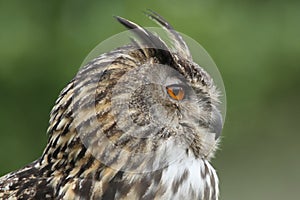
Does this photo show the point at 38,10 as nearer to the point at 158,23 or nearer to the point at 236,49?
the point at 236,49

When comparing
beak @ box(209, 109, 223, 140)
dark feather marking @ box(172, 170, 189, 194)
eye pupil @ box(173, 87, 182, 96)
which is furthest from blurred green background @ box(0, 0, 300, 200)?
dark feather marking @ box(172, 170, 189, 194)

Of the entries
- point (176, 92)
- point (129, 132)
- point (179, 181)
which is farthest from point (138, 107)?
point (179, 181)

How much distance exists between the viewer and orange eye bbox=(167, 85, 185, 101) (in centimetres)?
365

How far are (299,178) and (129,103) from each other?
613cm

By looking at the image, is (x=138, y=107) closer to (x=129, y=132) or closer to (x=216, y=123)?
(x=129, y=132)

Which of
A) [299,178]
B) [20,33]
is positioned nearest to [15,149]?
[20,33]

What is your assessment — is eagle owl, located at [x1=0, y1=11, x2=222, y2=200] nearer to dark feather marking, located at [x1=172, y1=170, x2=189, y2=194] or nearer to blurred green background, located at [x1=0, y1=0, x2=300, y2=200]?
dark feather marking, located at [x1=172, y1=170, x2=189, y2=194]

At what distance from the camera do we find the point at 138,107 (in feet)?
11.6

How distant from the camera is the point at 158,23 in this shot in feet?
12.5

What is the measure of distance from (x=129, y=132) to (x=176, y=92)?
336mm

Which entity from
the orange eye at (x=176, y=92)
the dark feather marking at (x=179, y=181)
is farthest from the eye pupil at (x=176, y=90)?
the dark feather marking at (x=179, y=181)

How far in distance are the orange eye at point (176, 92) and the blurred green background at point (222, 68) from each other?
3375 millimetres

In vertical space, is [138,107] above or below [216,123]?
above

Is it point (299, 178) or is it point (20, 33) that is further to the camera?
point (299, 178)
